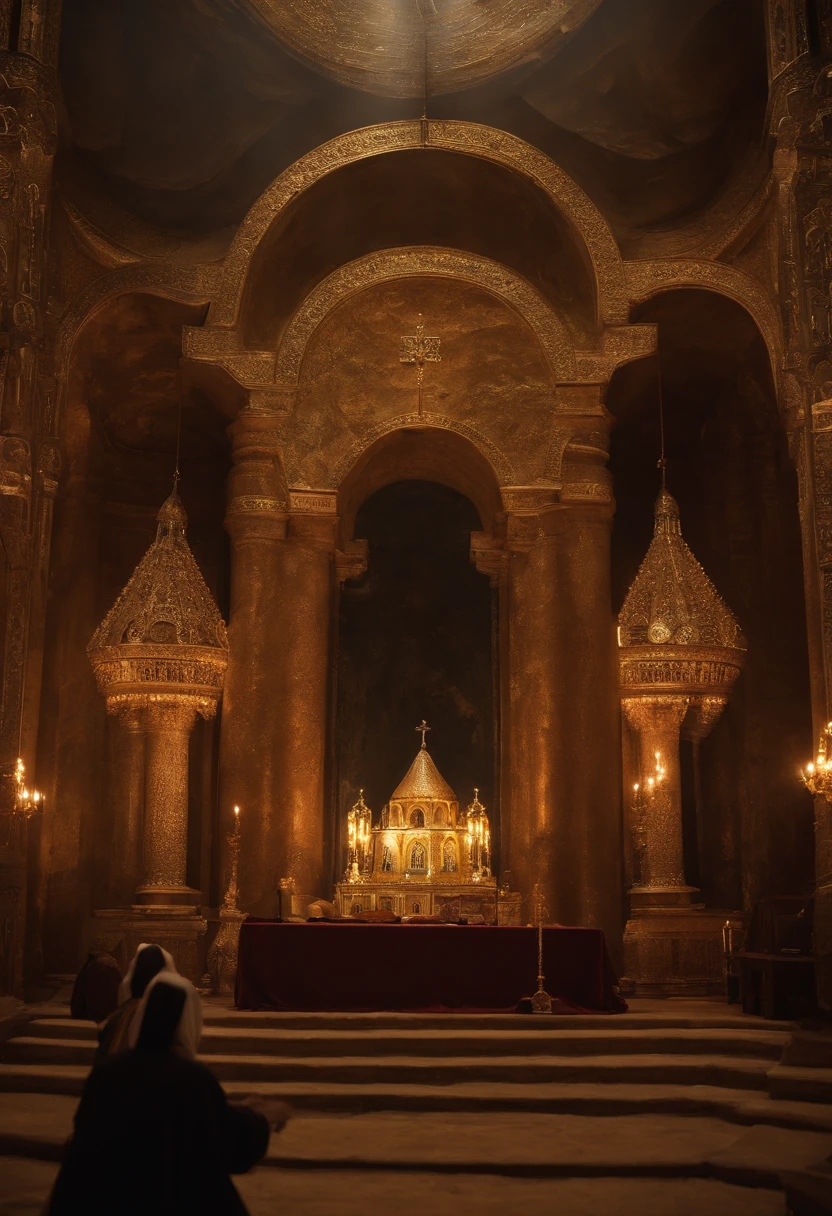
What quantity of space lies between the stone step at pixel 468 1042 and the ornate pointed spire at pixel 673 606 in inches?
190

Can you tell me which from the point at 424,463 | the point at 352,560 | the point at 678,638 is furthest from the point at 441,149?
the point at 678,638

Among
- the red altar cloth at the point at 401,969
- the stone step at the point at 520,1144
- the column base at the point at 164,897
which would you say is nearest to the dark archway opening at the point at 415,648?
the column base at the point at 164,897

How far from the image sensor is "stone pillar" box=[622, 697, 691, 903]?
14164mm

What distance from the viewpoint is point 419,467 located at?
1766 centimetres

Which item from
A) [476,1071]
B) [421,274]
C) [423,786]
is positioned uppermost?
[421,274]

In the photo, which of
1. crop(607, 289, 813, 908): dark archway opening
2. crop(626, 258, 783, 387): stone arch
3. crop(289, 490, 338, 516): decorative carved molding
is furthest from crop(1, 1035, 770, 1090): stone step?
crop(626, 258, 783, 387): stone arch

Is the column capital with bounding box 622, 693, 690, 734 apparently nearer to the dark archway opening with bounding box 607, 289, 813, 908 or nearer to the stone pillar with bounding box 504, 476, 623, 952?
the stone pillar with bounding box 504, 476, 623, 952

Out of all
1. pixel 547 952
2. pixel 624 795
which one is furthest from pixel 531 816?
pixel 547 952

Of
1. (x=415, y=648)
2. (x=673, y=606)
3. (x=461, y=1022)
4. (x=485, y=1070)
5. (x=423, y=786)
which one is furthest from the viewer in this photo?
(x=415, y=648)

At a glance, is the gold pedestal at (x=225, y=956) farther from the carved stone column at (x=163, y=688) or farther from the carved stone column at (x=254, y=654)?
the carved stone column at (x=254, y=654)

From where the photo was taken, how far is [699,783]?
16.7 metres

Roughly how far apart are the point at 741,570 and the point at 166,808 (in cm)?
775

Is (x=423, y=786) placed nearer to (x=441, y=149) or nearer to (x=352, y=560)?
(x=352, y=560)

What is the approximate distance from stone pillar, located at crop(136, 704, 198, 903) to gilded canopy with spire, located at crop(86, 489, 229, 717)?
9.9 inches
